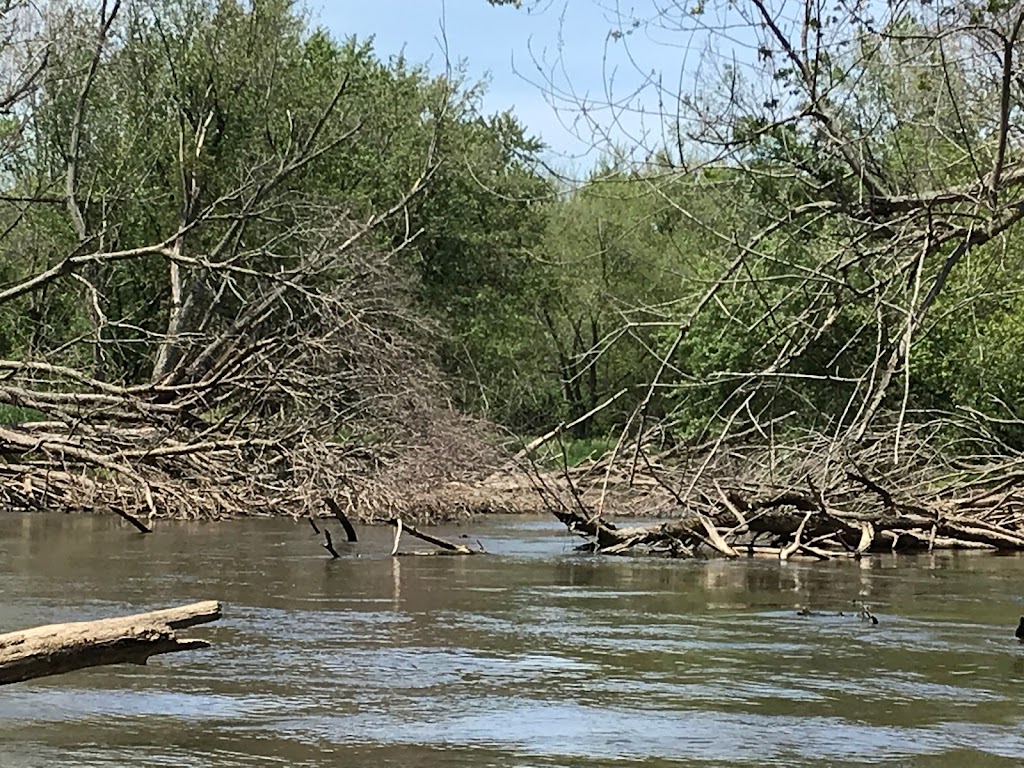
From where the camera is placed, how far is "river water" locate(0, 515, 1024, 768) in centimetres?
634

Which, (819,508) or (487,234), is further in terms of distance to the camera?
(487,234)

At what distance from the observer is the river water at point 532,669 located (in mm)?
6344

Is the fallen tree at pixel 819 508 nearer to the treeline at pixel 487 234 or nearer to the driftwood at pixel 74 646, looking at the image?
the treeline at pixel 487 234

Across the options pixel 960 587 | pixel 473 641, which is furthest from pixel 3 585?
pixel 960 587

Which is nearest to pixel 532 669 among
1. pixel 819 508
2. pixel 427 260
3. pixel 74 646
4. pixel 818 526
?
pixel 74 646

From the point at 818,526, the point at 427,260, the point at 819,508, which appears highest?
the point at 427,260

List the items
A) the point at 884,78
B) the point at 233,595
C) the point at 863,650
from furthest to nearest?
the point at 884,78, the point at 233,595, the point at 863,650

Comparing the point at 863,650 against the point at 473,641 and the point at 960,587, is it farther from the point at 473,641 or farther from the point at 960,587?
the point at 960,587

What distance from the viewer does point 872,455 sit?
51.1 feet

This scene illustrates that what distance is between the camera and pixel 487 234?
43188 millimetres

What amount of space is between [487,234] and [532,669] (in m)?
35.1

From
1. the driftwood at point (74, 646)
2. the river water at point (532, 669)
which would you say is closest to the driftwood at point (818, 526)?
the river water at point (532, 669)

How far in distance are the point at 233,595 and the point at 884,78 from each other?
709cm

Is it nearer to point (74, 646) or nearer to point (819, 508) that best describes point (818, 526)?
point (819, 508)
